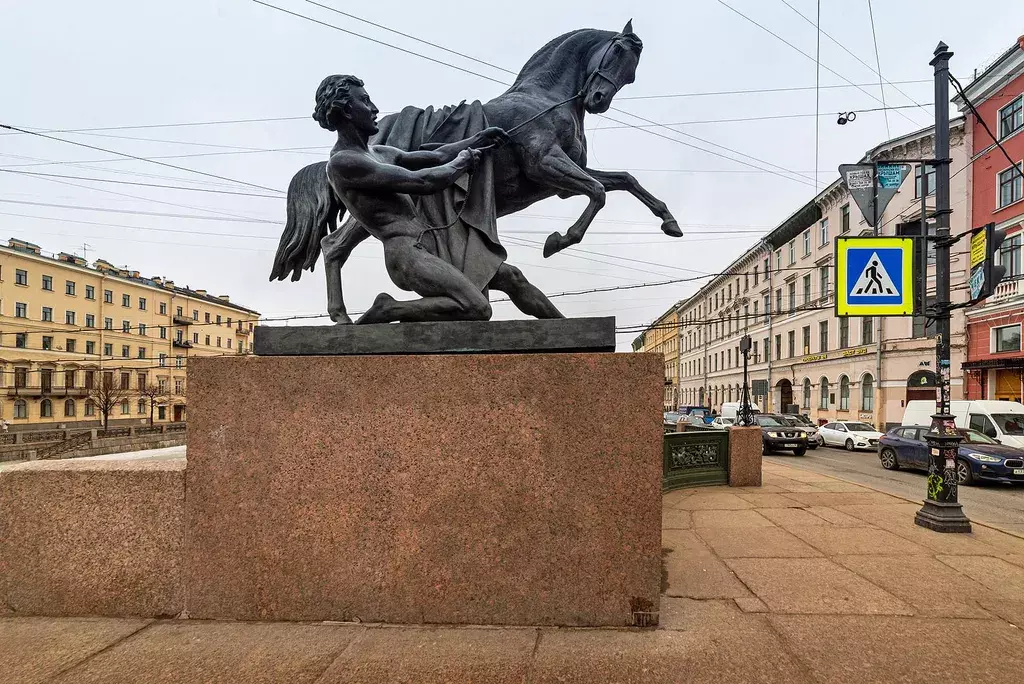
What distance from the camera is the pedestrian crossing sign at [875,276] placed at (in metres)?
7.51

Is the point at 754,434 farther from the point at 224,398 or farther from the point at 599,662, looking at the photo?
the point at 224,398

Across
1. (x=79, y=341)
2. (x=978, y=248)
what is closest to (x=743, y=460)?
(x=978, y=248)

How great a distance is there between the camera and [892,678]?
112 inches

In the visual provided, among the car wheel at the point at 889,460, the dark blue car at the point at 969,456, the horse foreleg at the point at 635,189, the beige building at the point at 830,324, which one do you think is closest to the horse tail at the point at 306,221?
the horse foreleg at the point at 635,189

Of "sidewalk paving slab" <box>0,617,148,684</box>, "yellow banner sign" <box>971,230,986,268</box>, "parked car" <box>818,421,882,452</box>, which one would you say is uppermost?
"yellow banner sign" <box>971,230,986,268</box>

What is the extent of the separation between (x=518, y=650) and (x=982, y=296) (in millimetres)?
8672

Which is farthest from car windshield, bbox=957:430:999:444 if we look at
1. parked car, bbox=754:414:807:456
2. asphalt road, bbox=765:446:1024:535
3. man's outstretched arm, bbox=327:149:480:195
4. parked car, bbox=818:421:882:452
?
man's outstretched arm, bbox=327:149:480:195

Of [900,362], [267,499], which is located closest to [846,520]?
[267,499]

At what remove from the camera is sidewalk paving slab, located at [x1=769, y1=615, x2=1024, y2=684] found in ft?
9.47

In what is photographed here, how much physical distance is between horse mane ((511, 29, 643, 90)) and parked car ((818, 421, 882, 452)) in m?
24.9

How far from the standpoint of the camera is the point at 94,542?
3676 mm

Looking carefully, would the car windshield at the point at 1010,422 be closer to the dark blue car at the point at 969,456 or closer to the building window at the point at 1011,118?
the dark blue car at the point at 969,456

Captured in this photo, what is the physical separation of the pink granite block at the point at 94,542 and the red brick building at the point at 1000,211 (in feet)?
104

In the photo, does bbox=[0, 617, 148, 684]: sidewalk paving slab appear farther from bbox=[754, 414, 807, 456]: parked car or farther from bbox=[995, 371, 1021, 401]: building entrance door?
bbox=[995, 371, 1021, 401]: building entrance door
